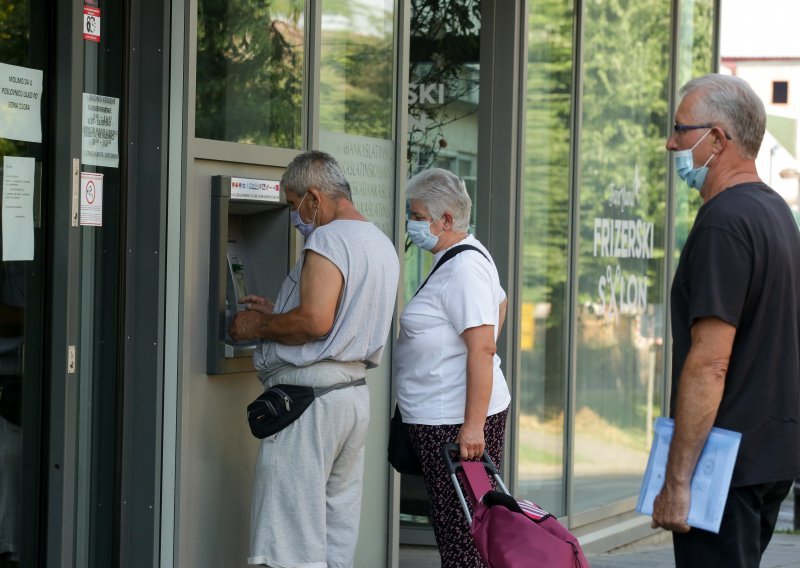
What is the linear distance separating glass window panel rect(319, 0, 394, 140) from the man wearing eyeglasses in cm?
254

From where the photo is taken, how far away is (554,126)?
280 inches

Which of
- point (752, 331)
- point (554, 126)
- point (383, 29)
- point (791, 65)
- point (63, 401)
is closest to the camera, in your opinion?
point (752, 331)

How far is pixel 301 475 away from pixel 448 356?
0.65m

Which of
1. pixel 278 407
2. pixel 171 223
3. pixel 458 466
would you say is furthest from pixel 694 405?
pixel 171 223

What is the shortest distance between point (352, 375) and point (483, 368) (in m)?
0.45

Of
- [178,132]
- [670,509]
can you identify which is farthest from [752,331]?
[178,132]

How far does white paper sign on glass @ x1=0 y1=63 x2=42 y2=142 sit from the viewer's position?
4.10m

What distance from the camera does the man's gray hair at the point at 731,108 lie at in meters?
3.09

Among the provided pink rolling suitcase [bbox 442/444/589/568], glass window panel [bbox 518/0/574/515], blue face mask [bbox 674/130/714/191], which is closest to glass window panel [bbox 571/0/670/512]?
glass window panel [bbox 518/0/574/515]

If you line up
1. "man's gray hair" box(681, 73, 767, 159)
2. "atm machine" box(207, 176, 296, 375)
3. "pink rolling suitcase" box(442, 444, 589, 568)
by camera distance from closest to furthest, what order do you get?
"man's gray hair" box(681, 73, 767, 159) < "pink rolling suitcase" box(442, 444, 589, 568) < "atm machine" box(207, 176, 296, 375)

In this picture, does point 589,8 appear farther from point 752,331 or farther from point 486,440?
point 752,331

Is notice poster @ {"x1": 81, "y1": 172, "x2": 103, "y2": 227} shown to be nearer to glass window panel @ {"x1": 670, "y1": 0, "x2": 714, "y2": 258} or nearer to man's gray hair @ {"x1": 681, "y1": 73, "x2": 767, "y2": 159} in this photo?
man's gray hair @ {"x1": 681, "y1": 73, "x2": 767, "y2": 159}

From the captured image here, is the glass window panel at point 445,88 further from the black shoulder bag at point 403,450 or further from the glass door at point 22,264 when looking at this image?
the glass door at point 22,264

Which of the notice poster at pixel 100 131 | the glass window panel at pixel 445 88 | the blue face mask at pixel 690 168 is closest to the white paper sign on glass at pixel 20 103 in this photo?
the notice poster at pixel 100 131
